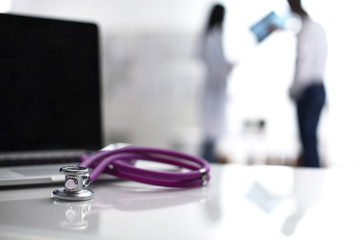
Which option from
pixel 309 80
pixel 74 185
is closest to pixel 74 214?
pixel 74 185

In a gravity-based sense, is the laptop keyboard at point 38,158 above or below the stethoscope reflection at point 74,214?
below

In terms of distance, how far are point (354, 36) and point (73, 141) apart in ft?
5.41

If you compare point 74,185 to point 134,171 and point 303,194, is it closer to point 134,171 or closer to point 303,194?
point 134,171

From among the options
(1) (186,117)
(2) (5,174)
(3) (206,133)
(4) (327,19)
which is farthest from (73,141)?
(1) (186,117)

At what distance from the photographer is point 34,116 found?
613mm

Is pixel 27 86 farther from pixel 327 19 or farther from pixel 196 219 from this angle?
pixel 327 19

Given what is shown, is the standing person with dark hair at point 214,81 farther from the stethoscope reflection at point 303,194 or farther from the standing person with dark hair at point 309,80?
the stethoscope reflection at point 303,194

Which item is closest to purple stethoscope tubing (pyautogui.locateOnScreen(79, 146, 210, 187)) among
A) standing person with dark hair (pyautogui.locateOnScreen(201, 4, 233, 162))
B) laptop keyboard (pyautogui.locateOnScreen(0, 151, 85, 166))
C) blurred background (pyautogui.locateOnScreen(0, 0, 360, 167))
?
laptop keyboard (pyautogui.locateOnScreen(0, 151, 85, 166))

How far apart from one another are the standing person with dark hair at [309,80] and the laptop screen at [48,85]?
1.29 meters

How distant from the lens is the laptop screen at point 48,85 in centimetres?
60

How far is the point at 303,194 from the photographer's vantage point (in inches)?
17.7

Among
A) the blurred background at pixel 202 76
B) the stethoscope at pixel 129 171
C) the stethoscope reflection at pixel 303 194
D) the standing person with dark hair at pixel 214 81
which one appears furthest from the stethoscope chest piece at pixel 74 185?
the standing person with dark hair at pixel 214 81

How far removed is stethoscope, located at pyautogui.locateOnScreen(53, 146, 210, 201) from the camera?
1.24 ft

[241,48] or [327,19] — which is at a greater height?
[327,19]
